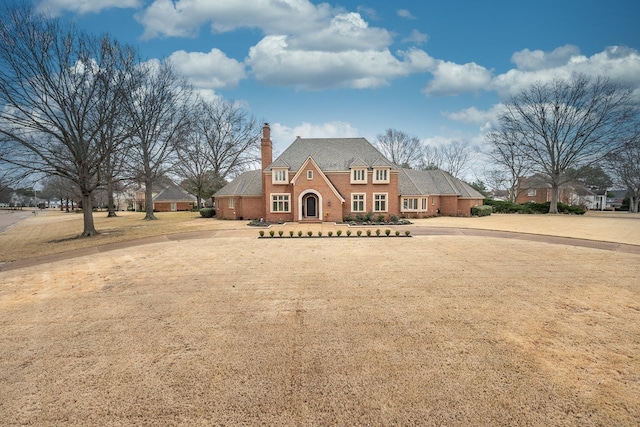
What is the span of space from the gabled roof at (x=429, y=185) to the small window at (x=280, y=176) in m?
14.6

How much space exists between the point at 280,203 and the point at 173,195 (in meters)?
44.8

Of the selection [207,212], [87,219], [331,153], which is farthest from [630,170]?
[87,219]

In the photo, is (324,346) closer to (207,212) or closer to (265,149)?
(265,149)

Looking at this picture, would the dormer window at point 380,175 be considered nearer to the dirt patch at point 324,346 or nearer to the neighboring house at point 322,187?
the neighboring house at point 322,187

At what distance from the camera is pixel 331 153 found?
35469mm

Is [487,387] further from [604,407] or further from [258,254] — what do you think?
[258,254]

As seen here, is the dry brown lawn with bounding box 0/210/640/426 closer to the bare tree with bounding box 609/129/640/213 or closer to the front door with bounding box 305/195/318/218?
the front door with bounding box 305/195/318/218

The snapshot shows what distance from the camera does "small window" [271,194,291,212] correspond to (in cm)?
3309

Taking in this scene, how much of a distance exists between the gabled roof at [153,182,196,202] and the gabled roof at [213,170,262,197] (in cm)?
3464

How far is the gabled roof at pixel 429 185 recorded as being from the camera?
125 ft

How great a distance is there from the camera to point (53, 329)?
7125mm

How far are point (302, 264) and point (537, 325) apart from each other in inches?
335

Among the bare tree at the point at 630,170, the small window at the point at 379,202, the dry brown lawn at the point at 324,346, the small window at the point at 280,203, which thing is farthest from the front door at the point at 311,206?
the bare tree at the point at 630,170

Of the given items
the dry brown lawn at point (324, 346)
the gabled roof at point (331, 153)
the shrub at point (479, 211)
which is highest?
the gabled roof at point (331, 153)
